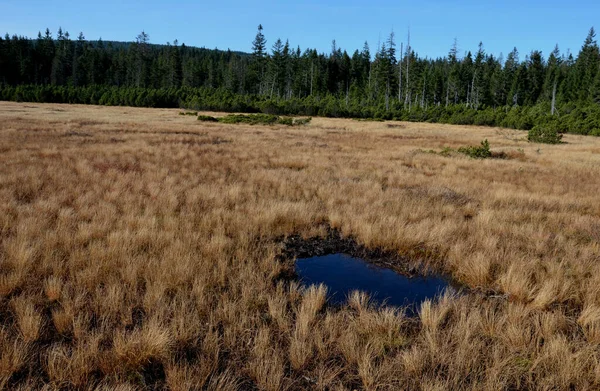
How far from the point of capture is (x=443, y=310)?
4.31 meters

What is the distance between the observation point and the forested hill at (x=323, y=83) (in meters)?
57.5

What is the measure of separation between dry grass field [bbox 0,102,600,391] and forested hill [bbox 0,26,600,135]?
138ft

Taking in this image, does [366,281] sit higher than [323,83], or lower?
lower

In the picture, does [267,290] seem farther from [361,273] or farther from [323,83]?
[323,83]

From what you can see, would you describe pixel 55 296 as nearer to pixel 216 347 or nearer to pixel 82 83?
pixel 216 347

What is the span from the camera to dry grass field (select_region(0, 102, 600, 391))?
10.9 ft

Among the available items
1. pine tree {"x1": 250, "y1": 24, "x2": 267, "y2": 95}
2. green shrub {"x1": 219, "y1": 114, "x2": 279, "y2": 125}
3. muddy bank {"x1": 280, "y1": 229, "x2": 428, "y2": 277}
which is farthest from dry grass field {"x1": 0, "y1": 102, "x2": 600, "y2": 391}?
pine tree {"x1": 250, "y1": 24, "x2": 267, "y2": 95}

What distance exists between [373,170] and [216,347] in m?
11.6

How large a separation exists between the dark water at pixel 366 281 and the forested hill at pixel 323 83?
146 feet

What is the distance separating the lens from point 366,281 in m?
5.61

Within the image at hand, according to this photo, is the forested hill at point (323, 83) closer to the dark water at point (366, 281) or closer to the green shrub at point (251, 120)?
the green shrub at point (251, 120)

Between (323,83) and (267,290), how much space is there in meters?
83.9

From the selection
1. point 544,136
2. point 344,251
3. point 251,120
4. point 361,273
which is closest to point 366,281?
point 361,273

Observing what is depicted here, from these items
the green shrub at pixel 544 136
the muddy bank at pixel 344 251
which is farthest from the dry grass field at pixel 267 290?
the green shrub at pixel 544 136
